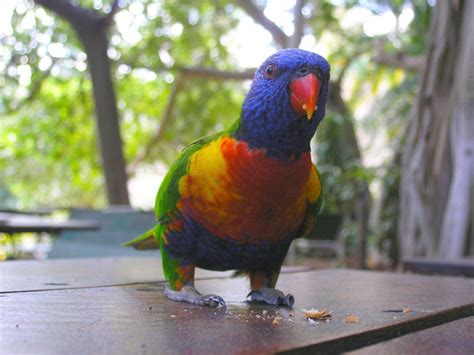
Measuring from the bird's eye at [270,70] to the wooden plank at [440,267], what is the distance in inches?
66.4

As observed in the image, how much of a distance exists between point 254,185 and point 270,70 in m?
0.34

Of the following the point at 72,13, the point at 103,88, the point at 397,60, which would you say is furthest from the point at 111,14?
the point at 397,60

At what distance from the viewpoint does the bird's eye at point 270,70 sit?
160 centimetres

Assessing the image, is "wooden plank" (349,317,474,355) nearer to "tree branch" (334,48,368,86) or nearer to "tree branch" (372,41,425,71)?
"tree branch" (372,41,425,71)

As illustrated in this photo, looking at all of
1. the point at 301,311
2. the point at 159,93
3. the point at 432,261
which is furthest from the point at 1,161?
the point at 301,311

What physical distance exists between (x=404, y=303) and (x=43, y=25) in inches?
282

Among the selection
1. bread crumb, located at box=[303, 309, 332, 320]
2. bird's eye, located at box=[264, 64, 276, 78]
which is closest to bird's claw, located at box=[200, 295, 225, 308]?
bread crumb, located at box=[303, 309, 332, 320]

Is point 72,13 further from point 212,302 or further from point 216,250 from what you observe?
point 212,302

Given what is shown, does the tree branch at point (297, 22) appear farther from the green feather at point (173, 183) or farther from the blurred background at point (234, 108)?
the green feather at point (173, 183)

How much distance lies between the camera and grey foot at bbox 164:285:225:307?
1.61 m

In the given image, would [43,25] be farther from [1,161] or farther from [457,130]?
[457,130]

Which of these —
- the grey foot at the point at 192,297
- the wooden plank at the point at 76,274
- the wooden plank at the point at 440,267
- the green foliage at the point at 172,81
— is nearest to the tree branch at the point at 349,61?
the green foliage at the point at 172,81

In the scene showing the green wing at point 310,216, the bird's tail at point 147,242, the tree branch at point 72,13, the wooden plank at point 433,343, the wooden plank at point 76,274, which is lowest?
the wooden plank at point 76,274

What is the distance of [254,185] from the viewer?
5.10 feet
